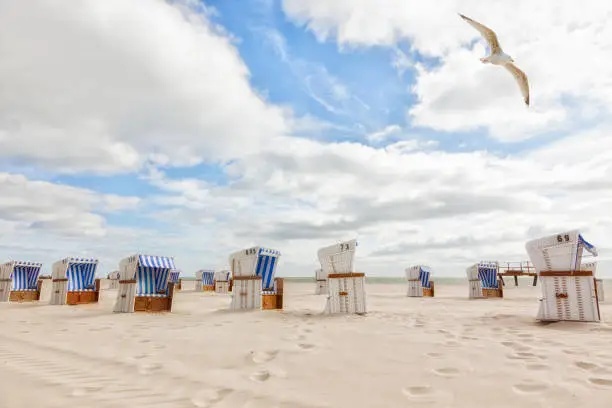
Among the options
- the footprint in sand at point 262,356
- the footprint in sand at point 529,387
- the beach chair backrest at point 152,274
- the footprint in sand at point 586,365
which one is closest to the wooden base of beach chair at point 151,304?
the beach chair backrest at point 152,274

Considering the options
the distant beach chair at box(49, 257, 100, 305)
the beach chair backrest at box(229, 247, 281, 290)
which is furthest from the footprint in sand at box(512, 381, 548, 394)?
the distant beach chair at box(49, 257, 100, 305)

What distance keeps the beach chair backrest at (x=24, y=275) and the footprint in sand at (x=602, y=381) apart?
24159mm

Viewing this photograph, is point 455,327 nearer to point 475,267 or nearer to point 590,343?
point 590,343

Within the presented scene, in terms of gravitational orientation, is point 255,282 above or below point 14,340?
above

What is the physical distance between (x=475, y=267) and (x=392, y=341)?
1853 cm

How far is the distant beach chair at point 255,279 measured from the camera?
13953mm

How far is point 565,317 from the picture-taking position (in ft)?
31.3

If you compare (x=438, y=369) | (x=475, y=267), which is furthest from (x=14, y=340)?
(x=475, y=267)

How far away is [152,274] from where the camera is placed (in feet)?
47.3

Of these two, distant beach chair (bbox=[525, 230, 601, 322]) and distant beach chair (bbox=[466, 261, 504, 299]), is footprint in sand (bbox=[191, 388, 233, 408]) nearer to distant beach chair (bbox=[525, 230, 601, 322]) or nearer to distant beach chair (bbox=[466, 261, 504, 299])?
distant beach chair (bbox=[525, 230, 601, 322])

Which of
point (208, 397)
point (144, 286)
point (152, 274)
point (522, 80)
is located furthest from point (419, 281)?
point (208, 397)

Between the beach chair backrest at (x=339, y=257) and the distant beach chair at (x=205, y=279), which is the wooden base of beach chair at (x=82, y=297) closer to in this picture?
the beach chair backrest at (x=339, y=257)

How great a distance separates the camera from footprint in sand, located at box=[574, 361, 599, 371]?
4.97 m

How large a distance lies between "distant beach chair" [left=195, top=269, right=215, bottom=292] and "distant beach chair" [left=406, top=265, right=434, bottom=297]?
1880 cm
